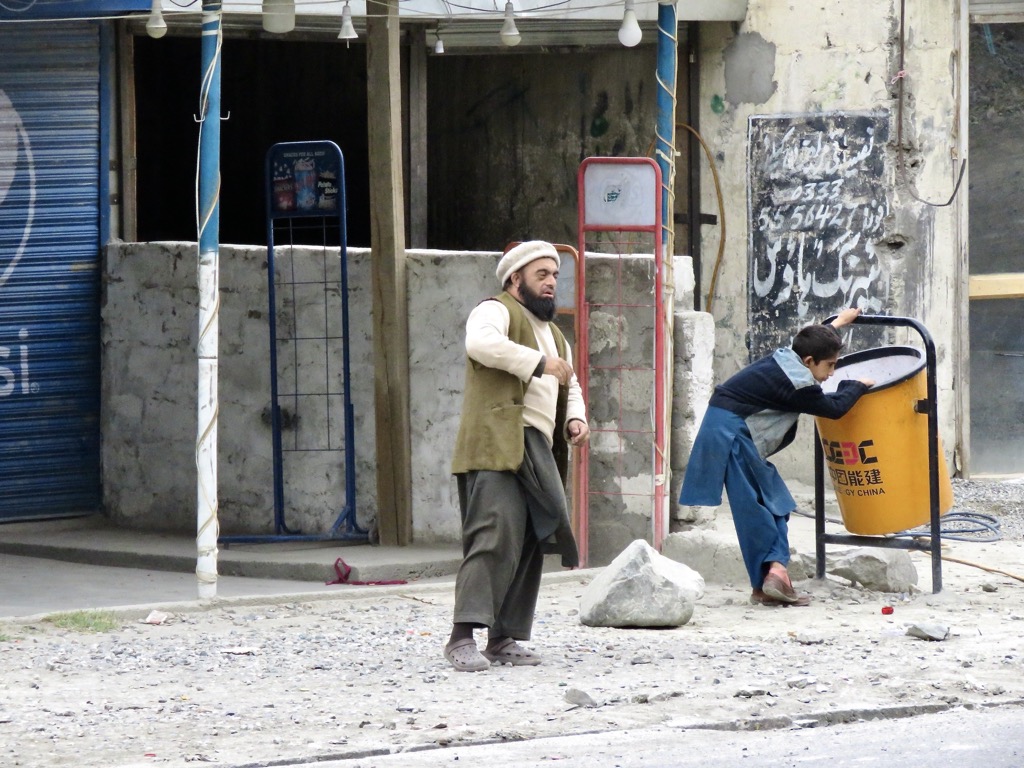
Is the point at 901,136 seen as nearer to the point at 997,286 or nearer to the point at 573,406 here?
the point at 997,286

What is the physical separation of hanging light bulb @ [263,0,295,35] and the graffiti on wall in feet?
13.2

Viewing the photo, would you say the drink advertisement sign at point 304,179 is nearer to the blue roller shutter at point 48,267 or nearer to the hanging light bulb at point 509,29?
the hanging light bulb at point 509,29

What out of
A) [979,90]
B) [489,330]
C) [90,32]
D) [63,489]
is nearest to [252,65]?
[90,32]

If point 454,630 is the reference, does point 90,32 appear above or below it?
above

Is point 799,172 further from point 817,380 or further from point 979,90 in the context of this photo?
point 817,380

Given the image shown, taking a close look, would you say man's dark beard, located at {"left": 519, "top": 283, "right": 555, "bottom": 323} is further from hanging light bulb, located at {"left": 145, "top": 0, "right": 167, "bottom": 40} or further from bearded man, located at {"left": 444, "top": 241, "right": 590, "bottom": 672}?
hanging light bulb, located at {"left": 145, "top": 0, "right": 167, "bottom": 40}

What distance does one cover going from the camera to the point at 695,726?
5.94 meters

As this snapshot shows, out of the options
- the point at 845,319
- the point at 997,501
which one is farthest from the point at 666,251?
the point at 997,501

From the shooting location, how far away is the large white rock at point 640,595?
25.5ft

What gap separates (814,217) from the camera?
11797 mm

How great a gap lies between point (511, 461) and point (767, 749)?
5.13 feet

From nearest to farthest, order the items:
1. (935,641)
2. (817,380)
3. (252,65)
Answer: (935,641)
(817,380)
(252,65)

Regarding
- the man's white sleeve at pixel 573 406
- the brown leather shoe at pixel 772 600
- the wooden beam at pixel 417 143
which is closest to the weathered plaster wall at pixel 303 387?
the brown leather shoe at pixel 772 600

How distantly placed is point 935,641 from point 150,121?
983cm
